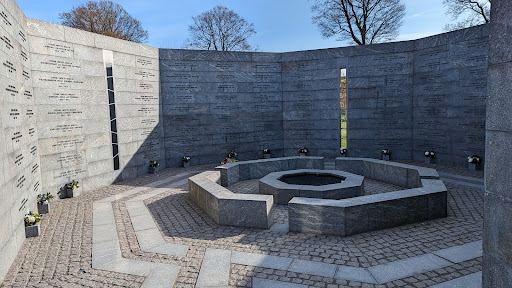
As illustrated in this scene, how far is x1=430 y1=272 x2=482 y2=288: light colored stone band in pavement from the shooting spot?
227 inches

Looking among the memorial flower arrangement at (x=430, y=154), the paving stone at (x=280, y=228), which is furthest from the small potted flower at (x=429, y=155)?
the paving stone at (x=280, y=228)

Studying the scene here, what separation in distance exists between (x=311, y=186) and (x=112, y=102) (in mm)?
10505

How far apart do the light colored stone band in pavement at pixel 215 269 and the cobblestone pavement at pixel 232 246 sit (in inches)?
5.5

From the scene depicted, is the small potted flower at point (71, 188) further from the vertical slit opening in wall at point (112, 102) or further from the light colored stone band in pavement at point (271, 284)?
the light colored stone band in pavement at point (271, 284)

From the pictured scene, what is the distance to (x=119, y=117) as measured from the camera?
52.0 feet

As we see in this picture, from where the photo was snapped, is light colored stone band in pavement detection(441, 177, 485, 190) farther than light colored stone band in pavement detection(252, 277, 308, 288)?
Yes

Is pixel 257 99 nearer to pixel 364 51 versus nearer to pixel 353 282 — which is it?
pixel 364 51

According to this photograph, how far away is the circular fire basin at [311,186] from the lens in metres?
11.1

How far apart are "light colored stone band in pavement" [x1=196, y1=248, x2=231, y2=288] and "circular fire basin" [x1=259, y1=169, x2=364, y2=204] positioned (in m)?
4.40

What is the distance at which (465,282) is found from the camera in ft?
19.3

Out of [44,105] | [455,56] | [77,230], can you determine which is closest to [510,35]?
[77,230]

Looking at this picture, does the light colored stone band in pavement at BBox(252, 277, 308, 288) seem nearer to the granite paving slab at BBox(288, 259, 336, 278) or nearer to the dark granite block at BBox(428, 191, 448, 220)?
the granite paving slab at BBox(288, 259, 336, 278)

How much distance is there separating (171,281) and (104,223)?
4.75 metres

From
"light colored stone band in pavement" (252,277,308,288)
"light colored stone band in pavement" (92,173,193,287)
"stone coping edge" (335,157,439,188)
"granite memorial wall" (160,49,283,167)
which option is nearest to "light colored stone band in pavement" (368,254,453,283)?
"light colored stone band in pavement" (252,277,308,288)
